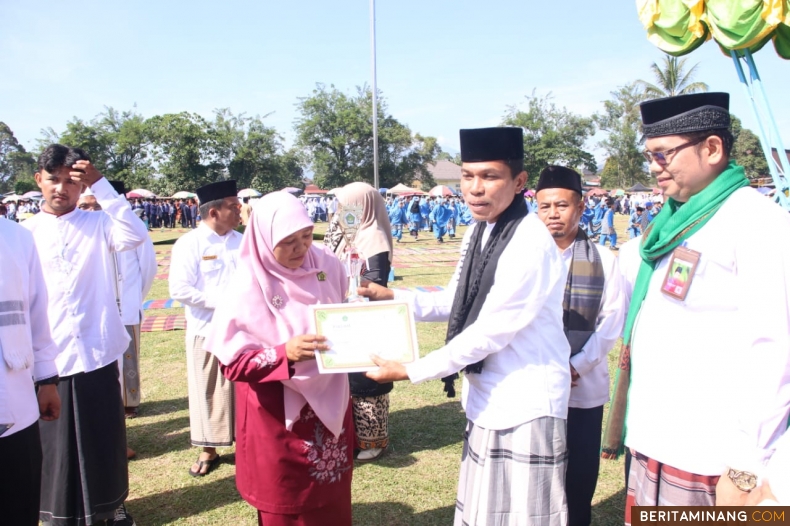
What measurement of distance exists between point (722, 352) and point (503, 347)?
0.77 m

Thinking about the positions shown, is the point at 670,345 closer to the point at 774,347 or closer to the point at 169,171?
the point at 774,347

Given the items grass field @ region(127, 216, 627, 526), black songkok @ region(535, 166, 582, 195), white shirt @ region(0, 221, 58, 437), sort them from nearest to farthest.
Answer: white shirt @ region(0, 221, 58, 437) → black songkok @ region(535, 166, 582, 195) → grass field @ region(127, 216, 627, 526)

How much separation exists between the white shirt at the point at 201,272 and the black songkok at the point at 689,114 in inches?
131

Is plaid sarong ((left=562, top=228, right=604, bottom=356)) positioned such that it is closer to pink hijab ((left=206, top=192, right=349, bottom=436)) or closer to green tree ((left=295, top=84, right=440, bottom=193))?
pink hijab ((left=206, top=192, right=349, bottom=436))

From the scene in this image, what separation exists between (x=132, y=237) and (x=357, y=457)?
2.40 m

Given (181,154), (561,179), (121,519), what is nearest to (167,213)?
(181,154)

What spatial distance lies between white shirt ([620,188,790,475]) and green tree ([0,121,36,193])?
78.0m

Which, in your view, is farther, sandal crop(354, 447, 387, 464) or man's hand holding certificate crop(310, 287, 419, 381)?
sandal crop(354, 447, 387, 464)

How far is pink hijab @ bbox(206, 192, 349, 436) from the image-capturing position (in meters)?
2.43

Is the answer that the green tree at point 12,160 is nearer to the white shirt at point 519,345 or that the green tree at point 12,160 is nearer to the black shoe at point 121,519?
the black shoe at point 121,519

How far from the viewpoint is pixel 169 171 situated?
1849 inches

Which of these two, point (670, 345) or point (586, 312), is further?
point (586, 312)

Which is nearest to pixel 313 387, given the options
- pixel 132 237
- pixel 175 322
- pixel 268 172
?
pixel 132 237

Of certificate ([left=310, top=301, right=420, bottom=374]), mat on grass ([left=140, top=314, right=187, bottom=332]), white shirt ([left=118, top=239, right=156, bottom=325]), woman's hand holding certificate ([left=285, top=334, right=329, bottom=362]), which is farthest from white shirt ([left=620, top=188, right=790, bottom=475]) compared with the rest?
mat on grass ([left=140, top=314, right=187, bottom=332])
